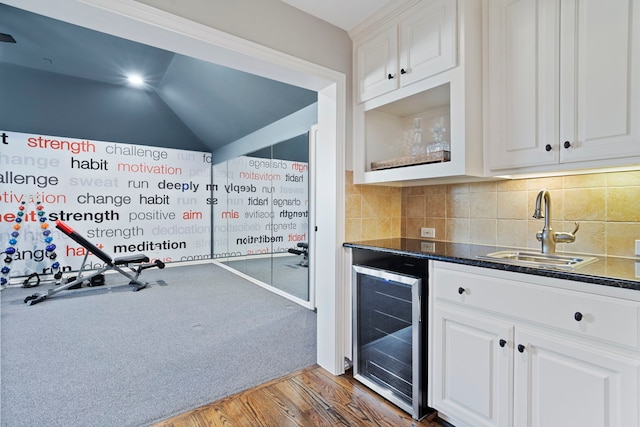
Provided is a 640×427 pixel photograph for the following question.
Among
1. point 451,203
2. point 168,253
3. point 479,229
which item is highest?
point 451,203

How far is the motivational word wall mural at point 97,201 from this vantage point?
183 inches

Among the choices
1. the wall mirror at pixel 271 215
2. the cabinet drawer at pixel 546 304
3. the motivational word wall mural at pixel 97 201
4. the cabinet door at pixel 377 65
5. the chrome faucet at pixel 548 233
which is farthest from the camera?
the motivational word wall mural at pixel 97 201

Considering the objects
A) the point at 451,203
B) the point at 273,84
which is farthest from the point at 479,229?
the point at 273,84

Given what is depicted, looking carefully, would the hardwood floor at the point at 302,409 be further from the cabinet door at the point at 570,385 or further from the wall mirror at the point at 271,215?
the wall mirror at the point at 271,215

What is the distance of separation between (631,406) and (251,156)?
4792mm

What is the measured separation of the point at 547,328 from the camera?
4.13 ft

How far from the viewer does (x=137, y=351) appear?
259cm

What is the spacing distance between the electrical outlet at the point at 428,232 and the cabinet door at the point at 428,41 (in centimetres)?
112


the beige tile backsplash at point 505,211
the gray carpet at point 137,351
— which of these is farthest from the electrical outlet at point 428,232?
the gray carpet at point 137,351

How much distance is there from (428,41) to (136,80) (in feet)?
16.4

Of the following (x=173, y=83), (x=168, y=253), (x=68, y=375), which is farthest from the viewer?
(x=168, y=253)

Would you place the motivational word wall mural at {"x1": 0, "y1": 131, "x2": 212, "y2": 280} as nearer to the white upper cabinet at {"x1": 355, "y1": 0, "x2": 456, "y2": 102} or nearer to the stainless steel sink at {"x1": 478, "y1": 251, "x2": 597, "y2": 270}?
the white upper cabinet at {"x1": 355, "y1": 0, "x2": 456, "y2": 102}

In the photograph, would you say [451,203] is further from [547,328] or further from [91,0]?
[91,0]

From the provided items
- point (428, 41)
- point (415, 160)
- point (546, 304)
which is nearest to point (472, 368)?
point (546, 304)
